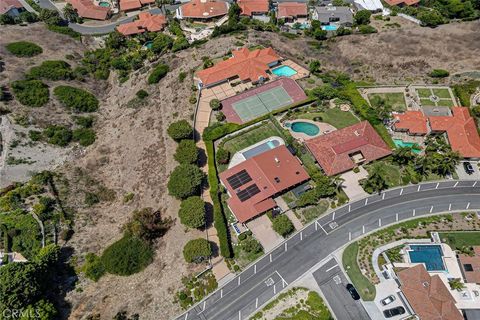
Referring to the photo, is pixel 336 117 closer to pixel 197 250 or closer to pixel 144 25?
pixel 197 250

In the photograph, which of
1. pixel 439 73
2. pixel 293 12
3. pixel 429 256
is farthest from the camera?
pixel 293 12

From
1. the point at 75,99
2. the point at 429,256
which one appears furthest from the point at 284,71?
the point at 429,256

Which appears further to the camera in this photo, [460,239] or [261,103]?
[261,103]

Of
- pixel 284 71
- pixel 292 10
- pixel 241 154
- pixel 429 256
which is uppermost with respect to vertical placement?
pixel 292 10

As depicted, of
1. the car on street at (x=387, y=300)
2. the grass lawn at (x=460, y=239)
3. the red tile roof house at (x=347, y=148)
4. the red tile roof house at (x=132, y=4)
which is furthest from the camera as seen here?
the red tile roof house at (x=132, y=4)

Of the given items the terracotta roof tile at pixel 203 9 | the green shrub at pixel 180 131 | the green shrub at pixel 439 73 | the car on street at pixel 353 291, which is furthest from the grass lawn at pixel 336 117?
the terracotta roof tile at pixel 203 9

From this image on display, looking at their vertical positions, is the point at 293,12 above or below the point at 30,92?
above

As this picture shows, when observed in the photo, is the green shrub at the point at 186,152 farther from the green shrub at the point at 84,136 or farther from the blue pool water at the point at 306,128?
the green shrub at the point at 84,136
